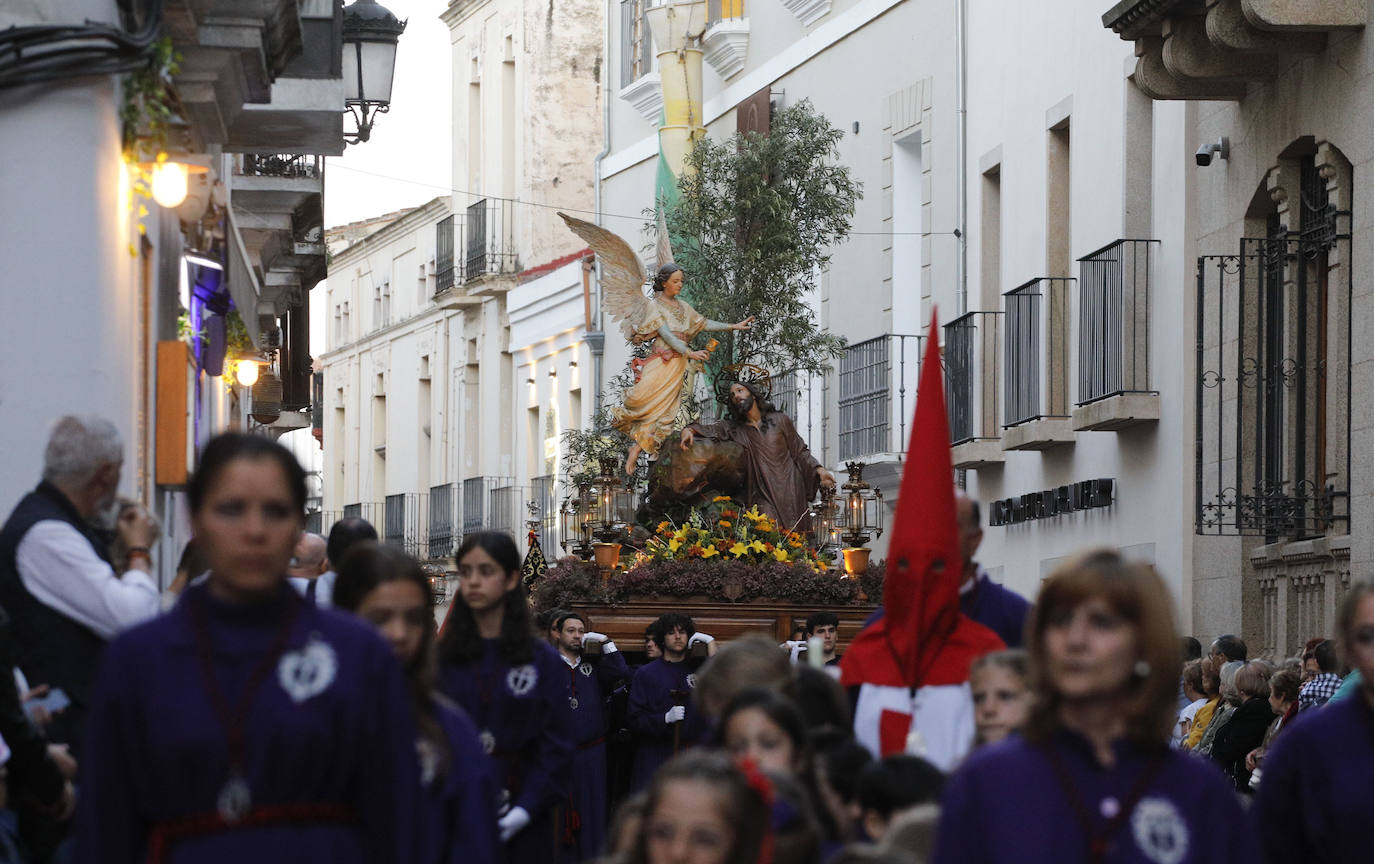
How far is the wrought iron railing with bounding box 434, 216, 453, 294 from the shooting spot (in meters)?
43.2

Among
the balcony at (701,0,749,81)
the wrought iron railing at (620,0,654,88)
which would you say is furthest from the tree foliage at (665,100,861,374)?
the wrought iron railing at (620,0,654,88)

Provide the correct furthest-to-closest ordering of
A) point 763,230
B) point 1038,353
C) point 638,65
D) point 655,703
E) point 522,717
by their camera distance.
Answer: point 638,65 < point 763,230 < point 1038,353 < point 655,703 < point 522,717

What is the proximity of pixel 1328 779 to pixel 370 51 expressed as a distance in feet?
47.2

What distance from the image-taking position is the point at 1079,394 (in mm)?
20844

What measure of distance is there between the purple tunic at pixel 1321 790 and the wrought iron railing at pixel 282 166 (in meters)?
16.5

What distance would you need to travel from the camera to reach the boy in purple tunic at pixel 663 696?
1527cm

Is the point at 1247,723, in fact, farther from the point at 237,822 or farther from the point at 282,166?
the point at 282,166

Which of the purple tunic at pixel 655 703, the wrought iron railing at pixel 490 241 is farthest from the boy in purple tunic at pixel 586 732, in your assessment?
the wrought iron railing at pixel 490 241

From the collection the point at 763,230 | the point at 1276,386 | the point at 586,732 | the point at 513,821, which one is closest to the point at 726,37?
the point at 763,230

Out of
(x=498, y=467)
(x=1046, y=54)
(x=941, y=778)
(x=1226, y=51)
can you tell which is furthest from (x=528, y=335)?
(x=941, y=778)

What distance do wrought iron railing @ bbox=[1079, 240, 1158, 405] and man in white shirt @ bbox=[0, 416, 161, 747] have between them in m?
13.3

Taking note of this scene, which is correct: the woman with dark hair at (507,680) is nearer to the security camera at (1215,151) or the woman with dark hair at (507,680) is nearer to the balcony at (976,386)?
the security camera at (1215,151)

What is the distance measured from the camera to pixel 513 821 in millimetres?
8047

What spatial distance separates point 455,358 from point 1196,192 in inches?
1038
